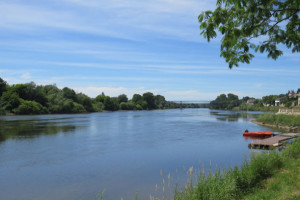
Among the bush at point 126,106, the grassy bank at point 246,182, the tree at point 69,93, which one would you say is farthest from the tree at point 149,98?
the grassy bank at point 246,182

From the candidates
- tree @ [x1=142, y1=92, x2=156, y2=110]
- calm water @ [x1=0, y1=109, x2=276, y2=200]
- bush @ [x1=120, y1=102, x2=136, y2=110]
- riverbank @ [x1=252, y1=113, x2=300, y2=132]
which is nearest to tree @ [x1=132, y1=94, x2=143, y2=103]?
tree @ [x1=142, y1=92, x2=156, y2=110]

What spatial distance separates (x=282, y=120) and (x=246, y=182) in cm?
4479

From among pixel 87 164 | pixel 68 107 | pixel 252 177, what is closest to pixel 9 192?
pixel 87 164

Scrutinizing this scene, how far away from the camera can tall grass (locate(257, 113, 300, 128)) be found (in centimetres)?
4329

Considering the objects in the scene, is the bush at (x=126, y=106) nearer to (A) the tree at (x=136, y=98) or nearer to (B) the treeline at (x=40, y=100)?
(A) the tree at (x=136, y=98)

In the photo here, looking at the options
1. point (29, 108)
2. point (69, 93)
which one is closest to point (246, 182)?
point (29, 108)

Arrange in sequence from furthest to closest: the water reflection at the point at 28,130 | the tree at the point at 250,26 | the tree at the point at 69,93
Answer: the tree at the point at 69,93 → the water reflection at the point at 28,130 → the tree at the point at 250,26

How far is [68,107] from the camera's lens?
9869 cm

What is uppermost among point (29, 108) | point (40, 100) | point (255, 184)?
point (40, 100)

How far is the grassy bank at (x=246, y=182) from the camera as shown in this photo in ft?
24.6

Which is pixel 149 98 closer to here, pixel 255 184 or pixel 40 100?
pixel 40 100

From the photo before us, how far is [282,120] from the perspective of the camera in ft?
155

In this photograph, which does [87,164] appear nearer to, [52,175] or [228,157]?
[52,175]

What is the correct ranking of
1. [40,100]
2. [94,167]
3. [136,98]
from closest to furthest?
[94,167] → [40,100] → [136,98]
